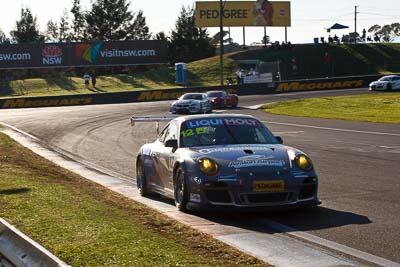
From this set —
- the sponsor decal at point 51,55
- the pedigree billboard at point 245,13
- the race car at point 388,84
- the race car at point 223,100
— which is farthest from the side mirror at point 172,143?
the pedigree billboard at point 245,13

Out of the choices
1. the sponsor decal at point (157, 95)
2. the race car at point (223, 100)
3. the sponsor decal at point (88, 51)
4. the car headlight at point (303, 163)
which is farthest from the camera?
the sponsor decal at point (88, 51)

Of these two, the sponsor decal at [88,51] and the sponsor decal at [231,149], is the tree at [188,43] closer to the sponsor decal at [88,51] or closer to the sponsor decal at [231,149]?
the sponsor decal at [88,51]

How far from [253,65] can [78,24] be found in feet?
168

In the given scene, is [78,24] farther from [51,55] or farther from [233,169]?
[233,169]

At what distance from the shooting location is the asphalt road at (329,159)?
28.3 ft

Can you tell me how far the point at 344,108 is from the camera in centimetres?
4156

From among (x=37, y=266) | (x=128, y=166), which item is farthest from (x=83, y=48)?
(x=37, y=266)

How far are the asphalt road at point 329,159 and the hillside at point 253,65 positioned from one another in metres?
31.2

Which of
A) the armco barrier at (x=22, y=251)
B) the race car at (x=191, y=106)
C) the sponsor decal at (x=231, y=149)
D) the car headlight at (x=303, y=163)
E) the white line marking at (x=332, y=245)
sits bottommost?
the race car at (x=191, y=106)

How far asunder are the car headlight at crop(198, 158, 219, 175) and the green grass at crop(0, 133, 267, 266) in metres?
0.79

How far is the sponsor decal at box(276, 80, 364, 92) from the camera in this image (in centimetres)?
6097

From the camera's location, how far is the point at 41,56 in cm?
7512

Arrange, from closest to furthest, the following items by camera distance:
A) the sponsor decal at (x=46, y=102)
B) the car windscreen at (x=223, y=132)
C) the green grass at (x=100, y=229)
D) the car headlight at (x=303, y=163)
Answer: the green grass at (x=100, y=229), the car headlight at (x=303, y=163), the car windscreen at (x=223, y=132), the sponsor decal at (x=46, y=102)

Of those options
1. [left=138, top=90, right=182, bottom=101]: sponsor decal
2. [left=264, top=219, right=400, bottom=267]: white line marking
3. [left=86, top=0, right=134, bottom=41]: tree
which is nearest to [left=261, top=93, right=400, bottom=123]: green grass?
[left=138, top=90, right=182, bottom=101]: sponsor decal
